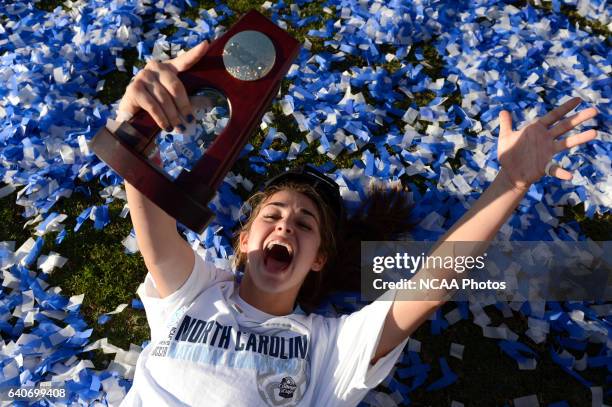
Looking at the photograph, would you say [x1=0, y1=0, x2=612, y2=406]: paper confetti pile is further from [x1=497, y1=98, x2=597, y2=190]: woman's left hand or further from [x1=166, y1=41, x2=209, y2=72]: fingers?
[x1=166, y1=41, x2=209, y2=72]: fingers

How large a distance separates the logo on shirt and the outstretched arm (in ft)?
1.91

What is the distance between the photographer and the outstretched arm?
2205 mm

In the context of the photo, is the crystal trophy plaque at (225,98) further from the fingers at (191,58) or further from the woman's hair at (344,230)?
the woman's hair at (344,230)

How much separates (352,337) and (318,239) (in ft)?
1.77

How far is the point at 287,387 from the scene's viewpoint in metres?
2.45

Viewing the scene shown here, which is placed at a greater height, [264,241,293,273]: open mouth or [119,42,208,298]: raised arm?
[119,42,208,298]: raised arm

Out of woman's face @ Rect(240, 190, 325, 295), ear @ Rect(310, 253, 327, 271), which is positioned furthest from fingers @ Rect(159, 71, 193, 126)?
Answer: ear @ Rect(310, 253, 327, 271)

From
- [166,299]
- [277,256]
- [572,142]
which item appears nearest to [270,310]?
[277,256]

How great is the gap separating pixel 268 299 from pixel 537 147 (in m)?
1.45

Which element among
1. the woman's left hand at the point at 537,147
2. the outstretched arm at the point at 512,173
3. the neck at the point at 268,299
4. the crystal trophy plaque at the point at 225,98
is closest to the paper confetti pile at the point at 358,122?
the neck at the point at 268,299

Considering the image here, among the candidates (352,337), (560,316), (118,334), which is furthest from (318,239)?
(560,316)

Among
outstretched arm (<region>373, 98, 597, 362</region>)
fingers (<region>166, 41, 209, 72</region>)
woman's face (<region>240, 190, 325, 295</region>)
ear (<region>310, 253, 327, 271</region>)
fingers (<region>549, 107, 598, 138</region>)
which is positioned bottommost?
ear (<region>310, 253, 327, 271</region>)

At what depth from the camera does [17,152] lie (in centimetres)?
365

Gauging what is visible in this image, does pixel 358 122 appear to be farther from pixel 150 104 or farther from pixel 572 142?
pixel 150 104
